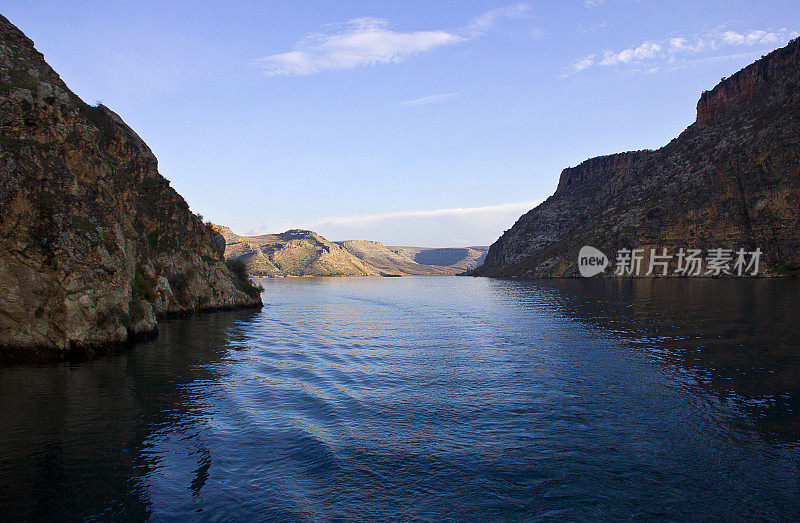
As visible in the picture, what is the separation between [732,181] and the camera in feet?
460

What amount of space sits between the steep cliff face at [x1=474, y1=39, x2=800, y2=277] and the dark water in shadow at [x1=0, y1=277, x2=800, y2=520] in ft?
407

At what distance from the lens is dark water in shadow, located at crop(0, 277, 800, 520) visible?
12375 mm

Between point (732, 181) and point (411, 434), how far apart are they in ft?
534

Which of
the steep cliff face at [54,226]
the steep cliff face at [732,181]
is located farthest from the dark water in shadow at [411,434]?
the steep cliff face at [732,181]

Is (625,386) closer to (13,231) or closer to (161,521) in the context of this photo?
(161,521)

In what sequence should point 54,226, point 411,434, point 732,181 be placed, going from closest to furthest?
point 411,434, point 54,226, point 732,181

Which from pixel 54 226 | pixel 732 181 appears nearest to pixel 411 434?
pixel 54 226

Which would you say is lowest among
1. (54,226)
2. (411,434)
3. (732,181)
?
(411,434)

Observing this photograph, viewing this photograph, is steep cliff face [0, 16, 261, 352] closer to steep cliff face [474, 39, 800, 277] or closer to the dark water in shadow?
the dark water in shadow

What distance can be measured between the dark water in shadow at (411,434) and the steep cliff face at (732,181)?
124 m

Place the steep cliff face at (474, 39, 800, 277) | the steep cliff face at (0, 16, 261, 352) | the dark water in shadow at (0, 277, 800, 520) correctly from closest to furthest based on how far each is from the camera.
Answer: the dark water in shadow at (0, 277, 800, 520) → the steep cliff face at (0, 16, 261, 352) → the steep cliff face at (474, 39, 800, 277)

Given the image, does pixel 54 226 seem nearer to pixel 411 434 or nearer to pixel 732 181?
pixel 411 434

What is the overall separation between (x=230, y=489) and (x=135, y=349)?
83.5 ft

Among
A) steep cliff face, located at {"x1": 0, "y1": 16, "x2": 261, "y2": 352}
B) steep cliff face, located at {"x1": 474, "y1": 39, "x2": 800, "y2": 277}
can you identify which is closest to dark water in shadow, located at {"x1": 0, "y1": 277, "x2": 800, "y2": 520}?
steep cliff face, located at {"x1": 0, "y1": 16, "x2": 261, "y2": 352}
